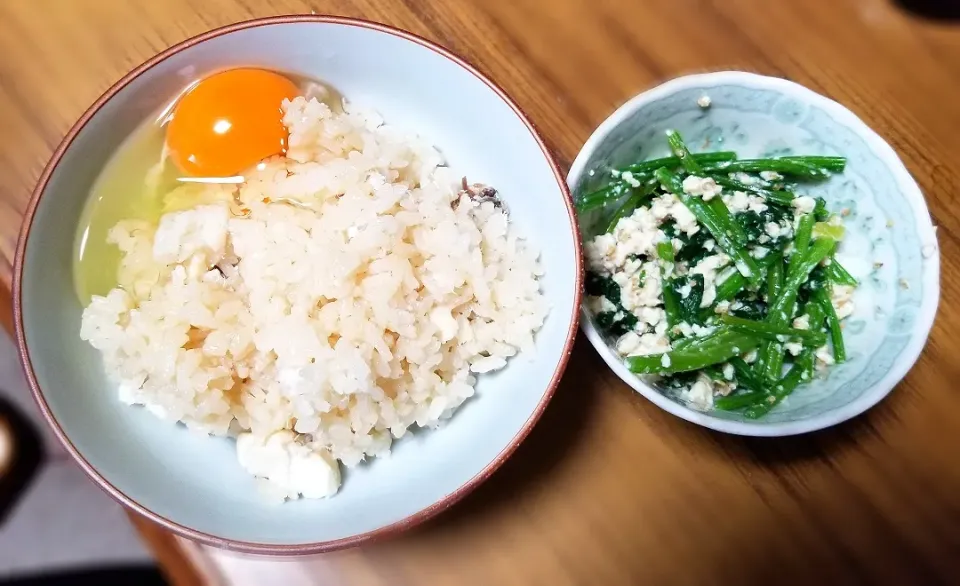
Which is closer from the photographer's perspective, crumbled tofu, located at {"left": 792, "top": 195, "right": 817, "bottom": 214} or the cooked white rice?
the cooked white rice

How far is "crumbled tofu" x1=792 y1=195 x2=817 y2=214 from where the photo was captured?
1.48 metres

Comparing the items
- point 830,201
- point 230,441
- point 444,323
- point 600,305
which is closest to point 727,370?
point 600,305

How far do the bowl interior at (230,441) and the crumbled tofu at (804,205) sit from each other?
0.52m

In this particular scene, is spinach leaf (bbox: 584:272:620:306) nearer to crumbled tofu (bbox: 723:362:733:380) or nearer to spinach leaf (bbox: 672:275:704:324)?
spinach leaf (bbox: 672:275:704:324)

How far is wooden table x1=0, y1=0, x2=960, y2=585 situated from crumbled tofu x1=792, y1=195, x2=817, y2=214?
0.26 metres

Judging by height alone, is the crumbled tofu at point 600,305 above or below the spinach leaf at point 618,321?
above

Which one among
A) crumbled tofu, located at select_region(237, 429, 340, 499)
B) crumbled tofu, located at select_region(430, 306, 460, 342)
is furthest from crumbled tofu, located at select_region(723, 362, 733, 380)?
crumbled tofu, located at select_region(237, 429, 340, 499)

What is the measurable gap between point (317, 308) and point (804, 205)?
3.21 feet

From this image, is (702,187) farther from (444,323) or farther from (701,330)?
(444,323)

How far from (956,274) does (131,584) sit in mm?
2493

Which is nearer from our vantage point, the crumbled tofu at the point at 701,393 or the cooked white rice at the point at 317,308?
the cooked white rice at the point at 317,308

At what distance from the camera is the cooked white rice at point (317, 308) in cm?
132

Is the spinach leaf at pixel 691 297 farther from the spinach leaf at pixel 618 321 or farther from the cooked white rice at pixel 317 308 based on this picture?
the cooked white rice at pixel 317 308

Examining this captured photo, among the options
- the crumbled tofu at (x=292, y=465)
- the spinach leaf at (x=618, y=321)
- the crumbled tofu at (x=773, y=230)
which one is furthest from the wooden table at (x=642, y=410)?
the crumbled tofu at (x=773, y=230)
